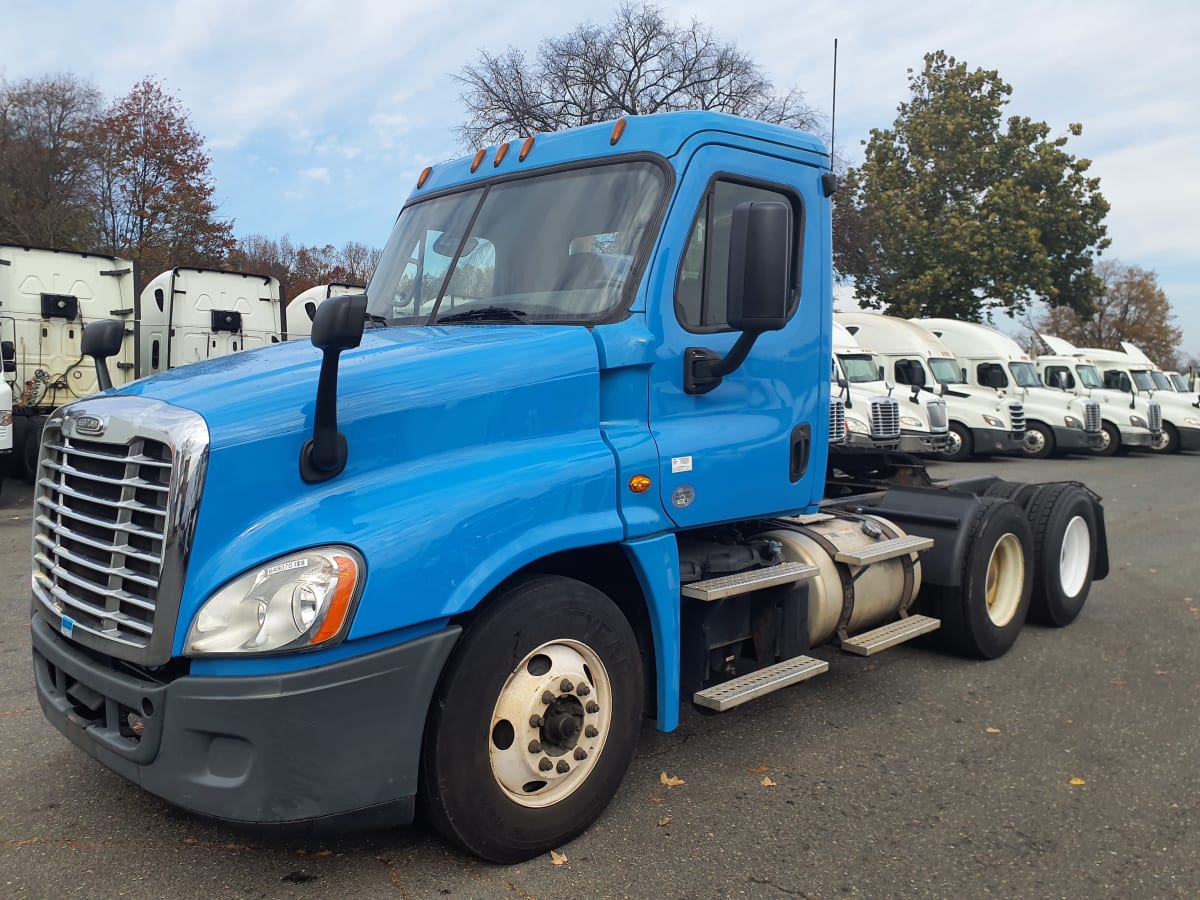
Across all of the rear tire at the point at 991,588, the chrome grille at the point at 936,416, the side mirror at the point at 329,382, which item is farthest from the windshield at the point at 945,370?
the side mirror at the point at 329,382

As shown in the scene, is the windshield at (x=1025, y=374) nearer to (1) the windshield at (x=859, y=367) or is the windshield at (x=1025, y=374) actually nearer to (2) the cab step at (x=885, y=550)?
(1) the windshield at (x=859, y=367)

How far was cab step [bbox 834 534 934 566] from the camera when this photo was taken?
493 cm

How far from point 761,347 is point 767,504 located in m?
0.71

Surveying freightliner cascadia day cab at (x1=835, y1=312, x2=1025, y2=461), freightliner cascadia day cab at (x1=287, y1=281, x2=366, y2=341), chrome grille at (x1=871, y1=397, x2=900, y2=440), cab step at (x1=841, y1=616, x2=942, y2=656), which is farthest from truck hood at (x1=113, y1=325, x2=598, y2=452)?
freightliner cascadia day cab at (x1=835, y1=312, x2=1025, y2=461)

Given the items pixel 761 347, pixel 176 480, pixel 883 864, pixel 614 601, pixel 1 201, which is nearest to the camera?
pixel 176 480

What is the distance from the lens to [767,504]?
4.41m

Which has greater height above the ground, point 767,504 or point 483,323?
point 483,323

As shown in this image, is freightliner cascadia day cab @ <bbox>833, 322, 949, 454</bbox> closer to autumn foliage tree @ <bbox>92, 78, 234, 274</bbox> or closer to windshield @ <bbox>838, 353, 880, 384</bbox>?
windshield @ <bbox>838, 353, 880, 384</bbox>

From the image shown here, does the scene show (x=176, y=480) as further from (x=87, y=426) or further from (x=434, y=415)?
(x=434, y=415)

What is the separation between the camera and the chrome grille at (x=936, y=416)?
18.7 metres

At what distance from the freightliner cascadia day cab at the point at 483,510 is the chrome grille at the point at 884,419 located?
12.9 m

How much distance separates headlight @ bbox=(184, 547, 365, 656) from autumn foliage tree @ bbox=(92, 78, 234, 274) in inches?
1265

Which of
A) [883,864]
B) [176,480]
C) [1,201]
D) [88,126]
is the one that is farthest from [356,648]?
[88,126]

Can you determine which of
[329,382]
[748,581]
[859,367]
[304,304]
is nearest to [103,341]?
[329,382]
